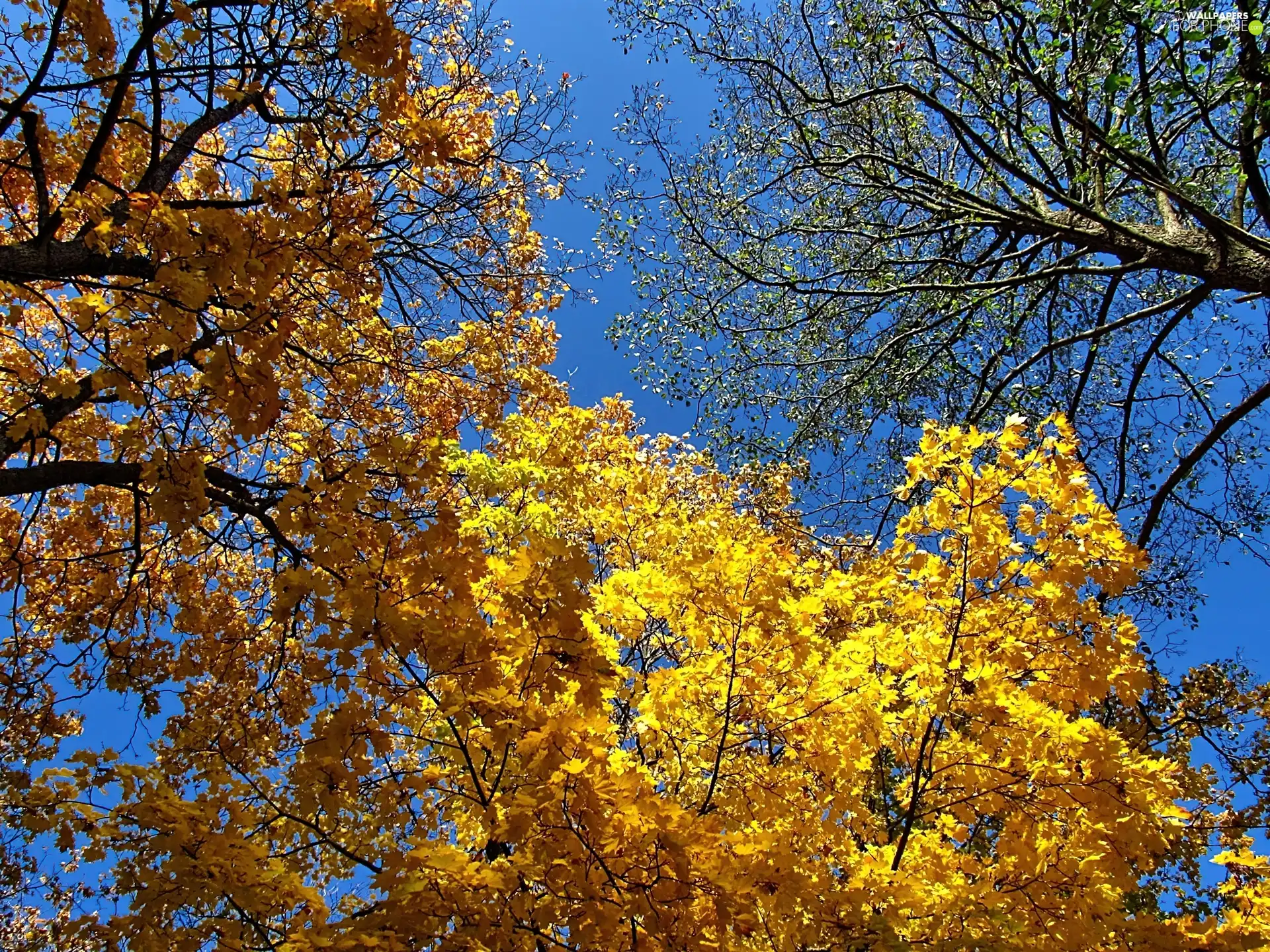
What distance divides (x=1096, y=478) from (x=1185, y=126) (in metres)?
2.88

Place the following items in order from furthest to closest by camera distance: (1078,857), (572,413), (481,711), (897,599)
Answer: (572,413) → (897,599) → (1078,857) → (481,711)

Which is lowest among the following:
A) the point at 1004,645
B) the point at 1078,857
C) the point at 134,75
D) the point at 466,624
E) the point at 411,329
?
the point at 1078,857

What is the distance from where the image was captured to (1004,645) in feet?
10.9

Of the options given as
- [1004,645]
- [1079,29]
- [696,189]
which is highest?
[696,189]

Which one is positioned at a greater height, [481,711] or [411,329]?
[411,329]

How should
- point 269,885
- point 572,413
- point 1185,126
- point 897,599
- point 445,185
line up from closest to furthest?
1. point 269,885
2. point 897,599
3. point 1185,126
4. point 445,185
5. point 572,413

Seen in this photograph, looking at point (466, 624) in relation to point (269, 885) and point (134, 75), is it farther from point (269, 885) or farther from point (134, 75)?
point (134, 75)

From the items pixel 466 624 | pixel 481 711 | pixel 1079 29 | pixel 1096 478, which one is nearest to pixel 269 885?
pixel 481 711

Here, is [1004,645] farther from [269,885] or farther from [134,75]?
[134,75]

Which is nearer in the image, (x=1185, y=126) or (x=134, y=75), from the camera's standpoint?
(x=134, y=75)

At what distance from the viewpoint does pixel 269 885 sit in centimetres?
243

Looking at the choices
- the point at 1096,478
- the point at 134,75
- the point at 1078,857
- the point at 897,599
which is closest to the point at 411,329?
the point at 134,75

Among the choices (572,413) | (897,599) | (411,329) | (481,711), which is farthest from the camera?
(572,413)

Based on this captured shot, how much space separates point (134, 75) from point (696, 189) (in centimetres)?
519
